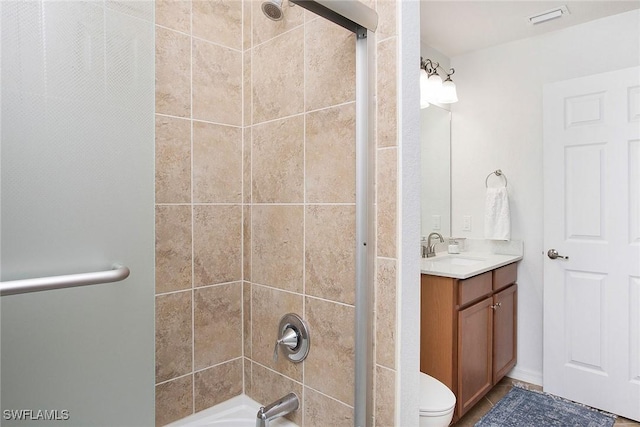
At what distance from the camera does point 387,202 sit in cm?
105

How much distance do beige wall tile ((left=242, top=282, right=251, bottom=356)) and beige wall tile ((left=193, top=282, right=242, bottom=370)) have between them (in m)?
0.01

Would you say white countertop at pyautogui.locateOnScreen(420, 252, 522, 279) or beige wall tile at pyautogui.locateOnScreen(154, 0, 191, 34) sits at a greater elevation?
beige wall tile at pyautogui.locateOnScreen(154, 0, 191, 34)

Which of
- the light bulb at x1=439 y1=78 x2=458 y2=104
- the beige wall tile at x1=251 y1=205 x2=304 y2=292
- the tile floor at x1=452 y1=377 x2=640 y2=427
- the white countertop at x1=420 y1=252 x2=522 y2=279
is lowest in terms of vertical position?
the tile floor at x1=452 y1=377 x2=640 y2=427

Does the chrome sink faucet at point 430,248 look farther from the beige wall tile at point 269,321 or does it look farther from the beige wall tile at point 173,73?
the beige wall tile at point 173,73

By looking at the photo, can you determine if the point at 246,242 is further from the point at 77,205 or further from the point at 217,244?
the point at 77,205

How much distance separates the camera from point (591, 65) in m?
2.55

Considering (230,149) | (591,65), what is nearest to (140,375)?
(230,149)

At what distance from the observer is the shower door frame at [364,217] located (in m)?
1.08

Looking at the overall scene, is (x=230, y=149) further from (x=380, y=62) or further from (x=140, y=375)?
(x=140, y=375)

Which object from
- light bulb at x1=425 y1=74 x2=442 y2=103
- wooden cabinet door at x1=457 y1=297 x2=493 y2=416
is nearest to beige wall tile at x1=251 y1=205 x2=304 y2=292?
wooden cabinet door at x1=457 y1=297 x2=493 y2=416

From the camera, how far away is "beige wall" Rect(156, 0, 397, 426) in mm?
1132

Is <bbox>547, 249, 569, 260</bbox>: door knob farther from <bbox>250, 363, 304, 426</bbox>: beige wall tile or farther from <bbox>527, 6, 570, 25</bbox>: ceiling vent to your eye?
<bbox>250, 363, 304, 426</bbox>: beige wall tile

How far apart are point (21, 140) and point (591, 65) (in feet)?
10.4

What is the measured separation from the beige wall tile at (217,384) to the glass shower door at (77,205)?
571mm
